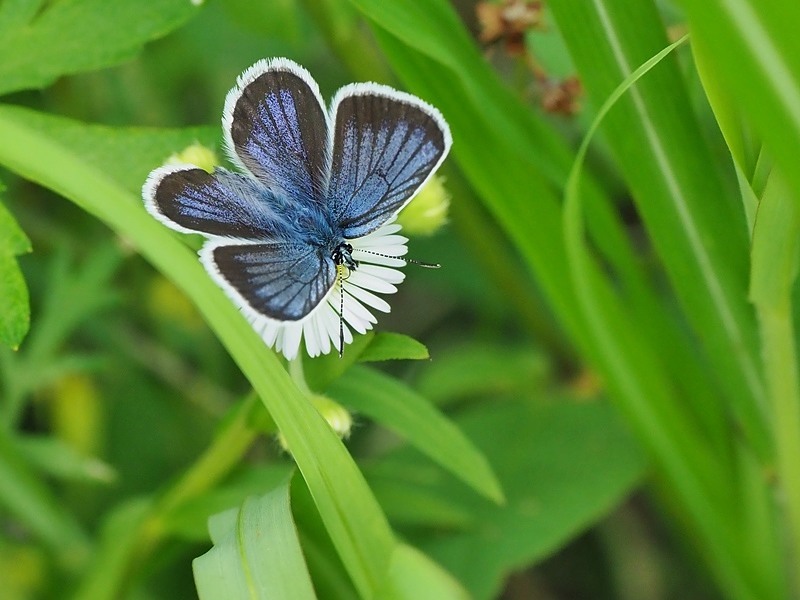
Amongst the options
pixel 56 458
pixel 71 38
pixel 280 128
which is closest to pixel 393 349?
pixel 280 128

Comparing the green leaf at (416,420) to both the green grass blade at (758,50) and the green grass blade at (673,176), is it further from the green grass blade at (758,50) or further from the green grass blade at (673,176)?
the green grass blade at (758,50)

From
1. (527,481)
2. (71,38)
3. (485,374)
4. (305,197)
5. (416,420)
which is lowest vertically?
(527,481)

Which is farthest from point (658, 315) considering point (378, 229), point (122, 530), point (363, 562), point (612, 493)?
point (122, 530)

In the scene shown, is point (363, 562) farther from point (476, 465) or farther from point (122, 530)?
point (122, 530)

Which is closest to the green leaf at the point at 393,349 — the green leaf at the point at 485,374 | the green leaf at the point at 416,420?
the green leaf at the point at 416,420

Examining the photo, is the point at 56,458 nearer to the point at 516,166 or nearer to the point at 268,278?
the point at 268,278
